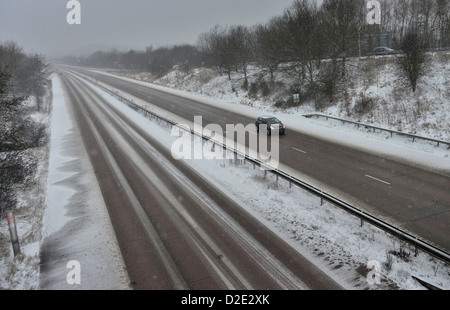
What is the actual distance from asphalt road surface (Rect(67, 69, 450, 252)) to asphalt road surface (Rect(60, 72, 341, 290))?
14.5 ft

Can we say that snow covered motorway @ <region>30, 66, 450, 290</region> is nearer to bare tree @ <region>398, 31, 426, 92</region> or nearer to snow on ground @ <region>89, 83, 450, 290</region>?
snow on ground @ <region>89, 83, 450, 290</region>

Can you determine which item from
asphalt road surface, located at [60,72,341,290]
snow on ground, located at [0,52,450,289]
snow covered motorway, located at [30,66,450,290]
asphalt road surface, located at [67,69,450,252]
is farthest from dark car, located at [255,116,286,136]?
asphalt road surface, located at [60,72,341,290]

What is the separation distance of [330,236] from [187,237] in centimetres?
471

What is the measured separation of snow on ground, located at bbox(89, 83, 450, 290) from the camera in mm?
8297

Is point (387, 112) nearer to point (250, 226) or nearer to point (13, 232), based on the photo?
point (250, 226)

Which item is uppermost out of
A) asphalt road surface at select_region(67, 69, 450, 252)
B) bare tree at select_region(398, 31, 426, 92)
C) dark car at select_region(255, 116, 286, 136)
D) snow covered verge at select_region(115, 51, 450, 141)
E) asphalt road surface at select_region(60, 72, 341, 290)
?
bare tree at select_region(398, 31, 426, 92)

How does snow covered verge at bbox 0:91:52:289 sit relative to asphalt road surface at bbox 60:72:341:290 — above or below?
below

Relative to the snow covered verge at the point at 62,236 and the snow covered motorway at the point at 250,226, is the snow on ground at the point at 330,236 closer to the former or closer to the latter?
the snow covered motorway at the point at 250,226

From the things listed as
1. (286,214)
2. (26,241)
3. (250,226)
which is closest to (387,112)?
(286,214)

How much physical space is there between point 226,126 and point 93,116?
17.0 m

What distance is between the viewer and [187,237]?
10617mm

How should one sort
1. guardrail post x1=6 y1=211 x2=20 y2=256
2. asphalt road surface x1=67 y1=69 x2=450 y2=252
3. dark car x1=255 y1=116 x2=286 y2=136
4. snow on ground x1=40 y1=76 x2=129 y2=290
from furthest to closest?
dark car x1=255 y1=116 x2=286 y2=136
asphalt road surface x1=67 y1=69 x2=450 y2=252
guardrail post x1=6 y1=211 x2=20 y2=256
snow on ground x1=40 y1=76 x2=129 y2=290

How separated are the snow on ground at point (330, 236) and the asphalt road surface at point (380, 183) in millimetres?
1191

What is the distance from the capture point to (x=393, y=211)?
11.8m
